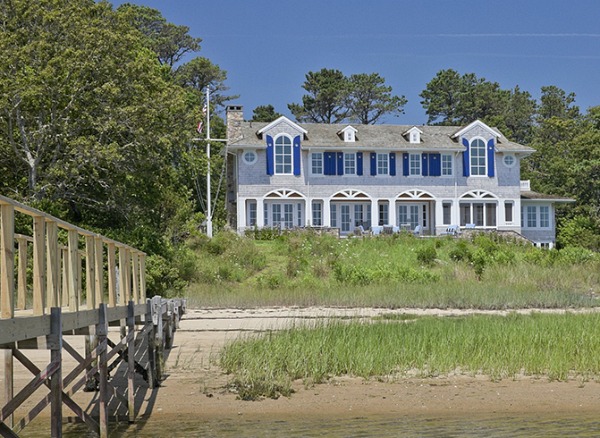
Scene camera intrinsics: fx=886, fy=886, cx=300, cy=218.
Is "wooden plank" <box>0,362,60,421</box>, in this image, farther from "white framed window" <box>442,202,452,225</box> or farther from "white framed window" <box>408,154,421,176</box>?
→ "white framed window" <box>442,202,452,225</box>

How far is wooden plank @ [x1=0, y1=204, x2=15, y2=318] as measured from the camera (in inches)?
274

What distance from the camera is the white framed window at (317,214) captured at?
48.3 meters

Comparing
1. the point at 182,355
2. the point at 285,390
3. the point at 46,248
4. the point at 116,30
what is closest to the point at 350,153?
the point at 116,30

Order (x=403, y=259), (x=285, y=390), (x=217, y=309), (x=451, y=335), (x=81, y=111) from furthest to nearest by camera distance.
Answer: (x=403, y=259), (x=81, y=111), (x=217, y=309), (x=451, y=335), (x=285, y=390)

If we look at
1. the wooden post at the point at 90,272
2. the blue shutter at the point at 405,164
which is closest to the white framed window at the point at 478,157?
the blue shutter at the point at 405,164

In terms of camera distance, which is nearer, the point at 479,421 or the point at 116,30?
the point at 479,421

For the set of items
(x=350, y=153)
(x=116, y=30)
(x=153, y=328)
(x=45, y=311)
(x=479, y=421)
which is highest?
(x=116, y=30)

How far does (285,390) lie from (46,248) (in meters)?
5.82

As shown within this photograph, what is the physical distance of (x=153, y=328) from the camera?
1412cm

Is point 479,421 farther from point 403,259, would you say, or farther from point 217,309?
point 403,259

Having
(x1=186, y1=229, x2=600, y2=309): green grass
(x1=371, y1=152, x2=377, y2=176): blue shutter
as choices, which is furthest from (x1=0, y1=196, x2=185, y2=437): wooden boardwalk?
(x1=371, y1=152, x2=377, y2=176): blue shutter

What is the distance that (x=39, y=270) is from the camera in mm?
7801

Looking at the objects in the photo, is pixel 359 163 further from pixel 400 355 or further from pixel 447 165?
pixel 400 355

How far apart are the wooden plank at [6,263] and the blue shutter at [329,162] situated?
41459 mm
